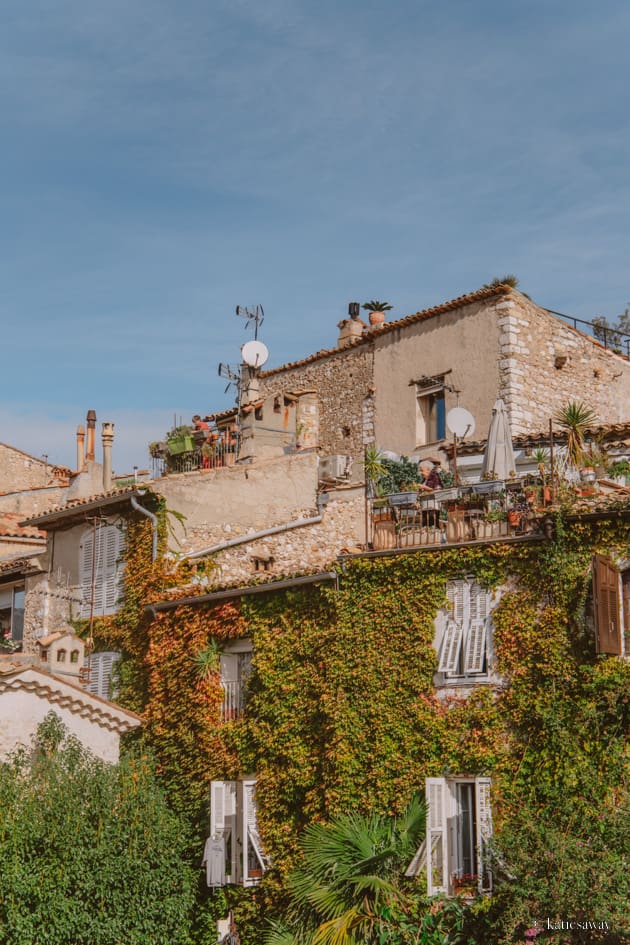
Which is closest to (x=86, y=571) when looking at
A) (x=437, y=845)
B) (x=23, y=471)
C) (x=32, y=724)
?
(x=32, y=724)

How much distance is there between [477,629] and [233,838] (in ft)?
20.9

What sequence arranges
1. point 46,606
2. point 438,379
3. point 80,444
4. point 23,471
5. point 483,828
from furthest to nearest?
point 23,471 → point 80,444 → point 438,379 → point 46,606 → point 483,828

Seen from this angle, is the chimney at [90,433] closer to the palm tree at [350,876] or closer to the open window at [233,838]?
the open window at [233,838]

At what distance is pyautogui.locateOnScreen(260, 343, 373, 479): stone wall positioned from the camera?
33875 mm

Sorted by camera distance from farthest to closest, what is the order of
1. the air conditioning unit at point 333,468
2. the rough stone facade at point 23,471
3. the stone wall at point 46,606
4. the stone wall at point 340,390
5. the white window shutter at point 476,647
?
the rough stone facade at point 23,471
the stone wall at point 340,390
the stone wall at point 46,606
the air conditioning unit at point 333,468
the white window shutter at point 476,647

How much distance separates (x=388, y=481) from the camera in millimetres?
29141

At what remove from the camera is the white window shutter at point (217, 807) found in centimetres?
2339

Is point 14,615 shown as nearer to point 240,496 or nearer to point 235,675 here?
point 240,496

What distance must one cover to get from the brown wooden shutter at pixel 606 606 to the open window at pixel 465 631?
2.15 metres

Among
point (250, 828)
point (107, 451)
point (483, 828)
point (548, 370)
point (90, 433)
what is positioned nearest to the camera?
point (483, 828)

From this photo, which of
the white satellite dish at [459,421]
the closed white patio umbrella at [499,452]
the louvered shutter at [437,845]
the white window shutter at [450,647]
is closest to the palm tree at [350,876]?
the louvered shutter at [437,845]

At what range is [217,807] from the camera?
23578 millimetres

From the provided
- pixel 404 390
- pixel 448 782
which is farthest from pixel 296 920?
pixel 404 390

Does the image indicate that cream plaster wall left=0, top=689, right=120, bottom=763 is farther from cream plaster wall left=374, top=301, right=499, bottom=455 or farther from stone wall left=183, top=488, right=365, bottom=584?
cream plaster wall left=374, top=301, right=499, bottom=455
